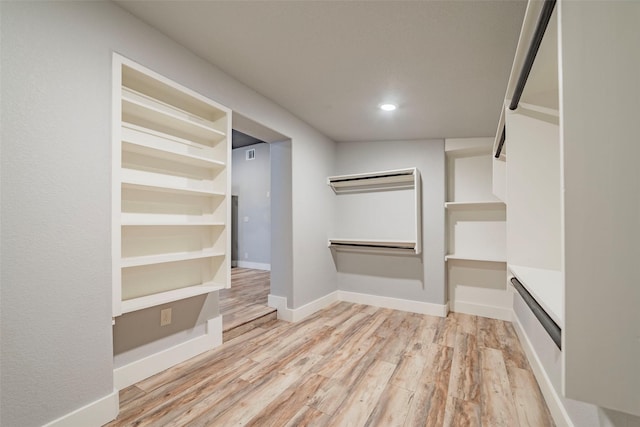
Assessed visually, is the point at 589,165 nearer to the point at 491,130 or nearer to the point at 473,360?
the point at 473,360

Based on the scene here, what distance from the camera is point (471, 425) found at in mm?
1623

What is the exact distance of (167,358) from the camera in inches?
84.2

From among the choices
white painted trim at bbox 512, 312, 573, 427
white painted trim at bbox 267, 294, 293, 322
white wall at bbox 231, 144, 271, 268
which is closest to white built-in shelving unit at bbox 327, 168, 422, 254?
white painted trim at bbox 267, 294, 293, 322

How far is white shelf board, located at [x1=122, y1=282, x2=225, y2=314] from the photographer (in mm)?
1756

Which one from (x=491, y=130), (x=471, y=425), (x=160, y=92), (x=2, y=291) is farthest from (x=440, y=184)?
(x=2, y=291)

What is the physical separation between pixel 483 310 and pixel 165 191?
3.74 meters

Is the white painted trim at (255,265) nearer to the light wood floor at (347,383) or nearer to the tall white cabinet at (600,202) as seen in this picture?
the light wood floor at (347,383)

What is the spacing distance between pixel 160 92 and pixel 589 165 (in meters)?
2.34

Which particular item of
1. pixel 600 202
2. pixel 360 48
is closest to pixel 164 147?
pixel 360 48

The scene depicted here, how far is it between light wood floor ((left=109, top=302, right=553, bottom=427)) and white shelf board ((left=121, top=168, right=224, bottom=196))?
1334 mm

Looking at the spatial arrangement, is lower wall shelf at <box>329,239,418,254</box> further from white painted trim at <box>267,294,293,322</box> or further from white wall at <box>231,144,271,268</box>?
white wall at <box>231,144,271,268</box>

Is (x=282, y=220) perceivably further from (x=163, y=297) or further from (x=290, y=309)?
(x=163, y=297)

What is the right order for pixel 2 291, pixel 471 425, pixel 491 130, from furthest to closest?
pixel 491 130 → pixel 471 425 → pixel 2 291

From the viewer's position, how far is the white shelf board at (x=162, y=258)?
1755mm
